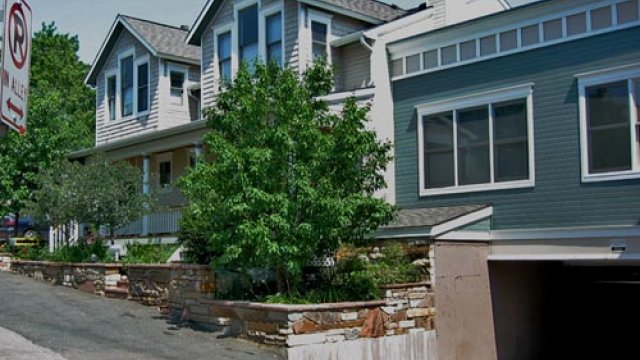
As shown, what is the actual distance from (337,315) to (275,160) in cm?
277

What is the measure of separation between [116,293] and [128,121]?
9.50m

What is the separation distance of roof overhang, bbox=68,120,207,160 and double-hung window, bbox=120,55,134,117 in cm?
156

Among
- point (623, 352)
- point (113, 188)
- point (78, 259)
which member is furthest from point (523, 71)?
point (78, 259)

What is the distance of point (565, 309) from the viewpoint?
54.4 ft

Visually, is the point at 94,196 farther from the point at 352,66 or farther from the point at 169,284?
the point at 352,66

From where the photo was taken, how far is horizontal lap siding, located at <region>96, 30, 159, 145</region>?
2334cm

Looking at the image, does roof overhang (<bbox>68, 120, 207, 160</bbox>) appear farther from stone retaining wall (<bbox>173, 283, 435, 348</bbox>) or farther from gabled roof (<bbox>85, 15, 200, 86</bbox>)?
stone retaining wall (<bbox>173, 283, 435, 348</bbox>)

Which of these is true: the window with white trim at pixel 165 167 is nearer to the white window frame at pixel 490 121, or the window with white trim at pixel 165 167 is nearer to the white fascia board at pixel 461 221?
the white window frame at pixel 490 121

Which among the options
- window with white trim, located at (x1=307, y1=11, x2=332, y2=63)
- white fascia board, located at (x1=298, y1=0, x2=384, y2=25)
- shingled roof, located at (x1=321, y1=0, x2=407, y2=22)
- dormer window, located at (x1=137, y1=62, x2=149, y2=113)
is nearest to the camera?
white fascia board, located at (x1=298, y1=0, x2=384, y2=25)

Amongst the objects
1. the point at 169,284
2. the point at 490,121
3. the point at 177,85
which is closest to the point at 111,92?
the point at 177,85

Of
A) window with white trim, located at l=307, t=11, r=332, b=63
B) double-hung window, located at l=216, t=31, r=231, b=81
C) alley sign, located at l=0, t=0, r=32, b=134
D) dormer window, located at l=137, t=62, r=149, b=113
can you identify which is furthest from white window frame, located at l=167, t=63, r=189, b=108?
alley sign, located at l=0, t=0, r=32, b=134

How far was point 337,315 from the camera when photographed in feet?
38.7

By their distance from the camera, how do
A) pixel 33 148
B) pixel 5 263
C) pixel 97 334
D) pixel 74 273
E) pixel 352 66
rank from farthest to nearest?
1. pixel 33 148
2. pixel 5 263
3. pixel 352 66
4. pixel 74 273
5. pixel 97 334

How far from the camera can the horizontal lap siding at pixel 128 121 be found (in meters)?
23.3
